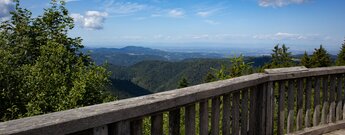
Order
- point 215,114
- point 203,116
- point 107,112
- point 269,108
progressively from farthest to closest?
point 269,108 < point 215,114 < point 203,116 < point 107,112

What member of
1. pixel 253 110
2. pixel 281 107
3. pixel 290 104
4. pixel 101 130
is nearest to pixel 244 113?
pixel 253 110

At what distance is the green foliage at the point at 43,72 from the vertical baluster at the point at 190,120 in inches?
477

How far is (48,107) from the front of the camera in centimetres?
1584

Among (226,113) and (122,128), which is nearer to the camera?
(122,128)

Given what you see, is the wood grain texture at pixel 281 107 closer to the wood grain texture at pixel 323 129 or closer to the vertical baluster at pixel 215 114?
the wood grain texture at pixel 323 129

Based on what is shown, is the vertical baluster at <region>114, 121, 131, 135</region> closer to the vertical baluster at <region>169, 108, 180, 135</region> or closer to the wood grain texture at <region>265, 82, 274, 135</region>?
the vertical baluster at <region>169, 108, 180, 135</region>

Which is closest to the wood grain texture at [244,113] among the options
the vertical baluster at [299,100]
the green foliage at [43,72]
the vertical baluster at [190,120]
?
the vertical baluster at [190,120]

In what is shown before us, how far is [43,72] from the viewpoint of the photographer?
1677 centimetres

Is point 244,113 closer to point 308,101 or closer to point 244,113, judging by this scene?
point 244,113

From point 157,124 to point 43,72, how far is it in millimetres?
15877

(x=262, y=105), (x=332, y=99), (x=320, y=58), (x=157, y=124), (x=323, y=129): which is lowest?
(x=320, y=58)

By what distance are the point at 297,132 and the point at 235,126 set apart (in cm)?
146

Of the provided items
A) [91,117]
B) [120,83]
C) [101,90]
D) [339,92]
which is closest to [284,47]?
[101,90]

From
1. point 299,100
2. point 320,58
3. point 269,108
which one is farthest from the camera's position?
point 320,58
